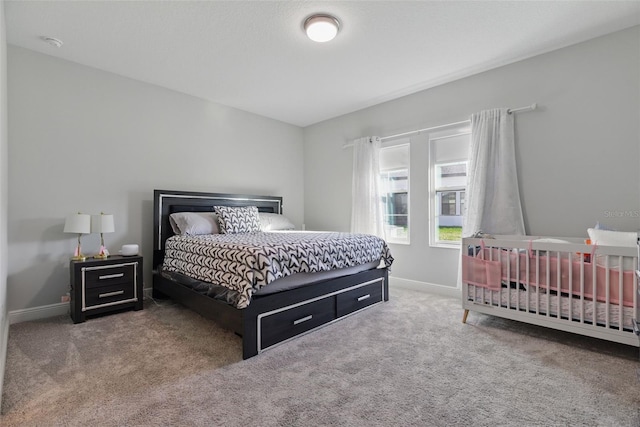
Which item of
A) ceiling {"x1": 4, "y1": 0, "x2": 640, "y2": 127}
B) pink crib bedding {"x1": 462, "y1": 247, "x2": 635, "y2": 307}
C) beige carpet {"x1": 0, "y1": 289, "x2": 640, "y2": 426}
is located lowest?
beige carpet {"x1": 0, "y1": 289, "x2": 640, "y2": 426}

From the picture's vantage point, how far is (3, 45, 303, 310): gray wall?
286cm

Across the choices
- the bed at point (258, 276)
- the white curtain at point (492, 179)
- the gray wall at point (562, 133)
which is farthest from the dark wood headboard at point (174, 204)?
the white curtain at point (492, 179)

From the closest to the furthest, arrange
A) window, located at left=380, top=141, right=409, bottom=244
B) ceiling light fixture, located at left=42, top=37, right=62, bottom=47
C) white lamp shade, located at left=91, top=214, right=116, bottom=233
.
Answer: ceiling light fixture, located at left=42, top=37, right=62, bottom=47 < white lamp shade, located at left=91, top=214, right=116, bottom=233 < window, located at left=380, top=141, right=409, bottom=244

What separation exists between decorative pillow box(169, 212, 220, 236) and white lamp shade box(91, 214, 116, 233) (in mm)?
642

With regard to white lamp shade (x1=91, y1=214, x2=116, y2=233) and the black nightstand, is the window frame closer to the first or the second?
the black nightstand

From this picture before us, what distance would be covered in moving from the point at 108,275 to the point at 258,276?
1829 millimetres

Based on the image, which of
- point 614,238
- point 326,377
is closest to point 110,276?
Result: point 326,377

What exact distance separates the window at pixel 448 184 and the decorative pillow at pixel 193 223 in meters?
2.72

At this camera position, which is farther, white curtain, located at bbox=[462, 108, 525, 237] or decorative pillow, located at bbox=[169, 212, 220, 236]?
decorative pillow, located at bbox=[169, 212, 220, 236]

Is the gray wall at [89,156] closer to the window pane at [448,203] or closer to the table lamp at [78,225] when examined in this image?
the table lamp at [78,225]

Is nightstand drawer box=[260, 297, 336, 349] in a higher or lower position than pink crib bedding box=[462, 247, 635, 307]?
lower

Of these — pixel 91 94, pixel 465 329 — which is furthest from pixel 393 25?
pixel 91 94

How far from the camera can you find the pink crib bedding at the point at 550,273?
2.07 meters

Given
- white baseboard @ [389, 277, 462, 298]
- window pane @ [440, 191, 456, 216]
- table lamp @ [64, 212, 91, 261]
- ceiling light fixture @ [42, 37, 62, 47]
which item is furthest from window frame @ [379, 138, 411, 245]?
ceiling light fixture @ [42, 37, 62, 47]
